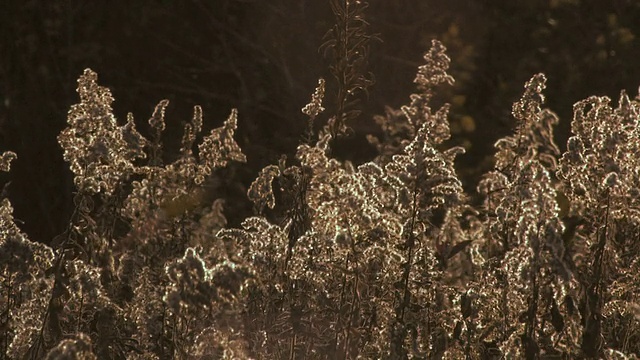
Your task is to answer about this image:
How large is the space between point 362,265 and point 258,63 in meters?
7.50

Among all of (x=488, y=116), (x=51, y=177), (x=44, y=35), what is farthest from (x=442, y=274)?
(x=44, y=35)

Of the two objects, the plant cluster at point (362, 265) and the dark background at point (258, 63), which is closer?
the plant cluster at point (362, 265)

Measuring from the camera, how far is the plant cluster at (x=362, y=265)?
271 cm

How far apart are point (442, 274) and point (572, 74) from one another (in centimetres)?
635

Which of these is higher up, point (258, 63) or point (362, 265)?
point (258, 63)

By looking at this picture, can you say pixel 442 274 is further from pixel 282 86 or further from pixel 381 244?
pixel 282 86

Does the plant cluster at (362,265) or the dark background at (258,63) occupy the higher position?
the dark background at (258,63)

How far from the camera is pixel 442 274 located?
10.8 ft

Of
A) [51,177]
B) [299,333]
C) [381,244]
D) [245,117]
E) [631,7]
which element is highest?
[631,7]

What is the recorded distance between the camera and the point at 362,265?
2977mm

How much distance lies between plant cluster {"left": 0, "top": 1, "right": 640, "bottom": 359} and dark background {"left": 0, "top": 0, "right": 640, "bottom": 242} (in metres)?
5.63

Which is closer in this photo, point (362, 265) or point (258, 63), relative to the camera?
point (362, 265)

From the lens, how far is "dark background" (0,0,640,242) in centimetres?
934

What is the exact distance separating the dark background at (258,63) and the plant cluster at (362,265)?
18.5ft
